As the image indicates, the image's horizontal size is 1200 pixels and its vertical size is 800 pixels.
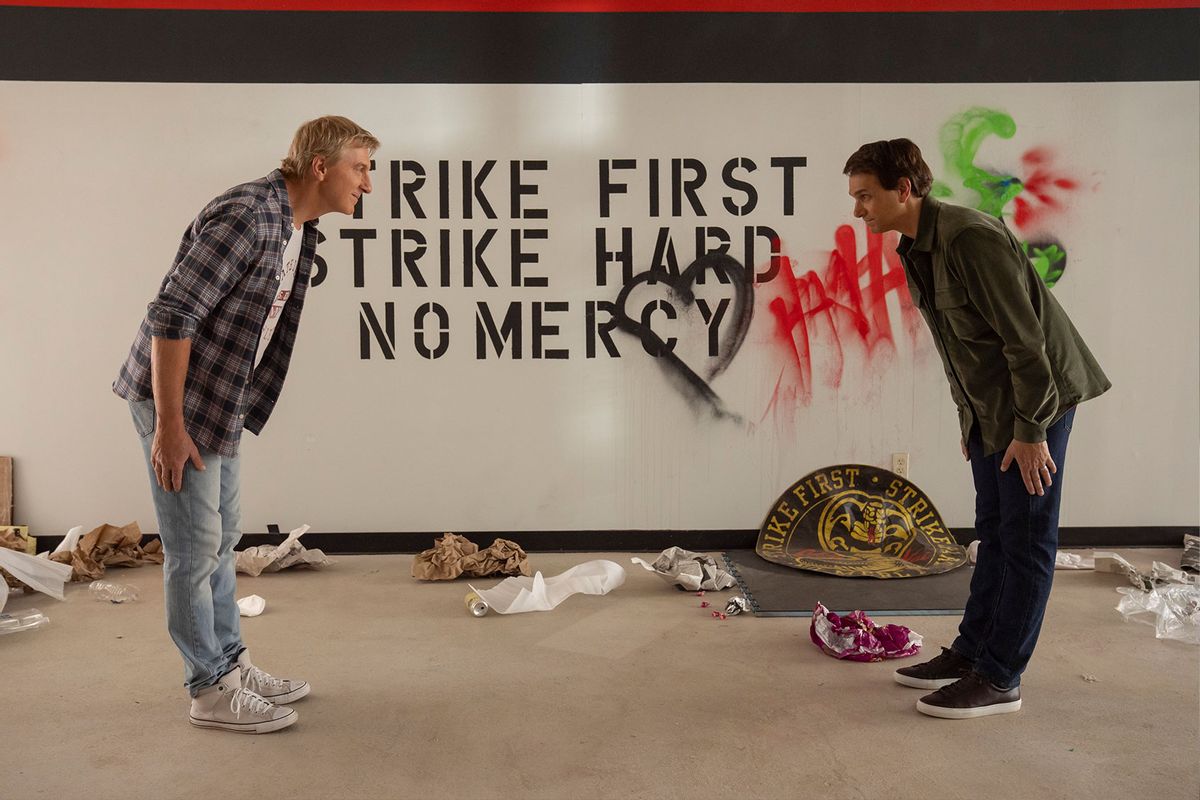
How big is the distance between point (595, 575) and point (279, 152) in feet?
7.46

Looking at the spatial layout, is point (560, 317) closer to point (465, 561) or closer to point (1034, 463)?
point (465, 561)

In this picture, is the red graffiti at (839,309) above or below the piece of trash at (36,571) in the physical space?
above

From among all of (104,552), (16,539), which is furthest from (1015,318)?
(16,539)

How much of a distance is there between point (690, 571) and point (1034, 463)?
1.68 metres

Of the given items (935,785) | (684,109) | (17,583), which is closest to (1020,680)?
(935,785)

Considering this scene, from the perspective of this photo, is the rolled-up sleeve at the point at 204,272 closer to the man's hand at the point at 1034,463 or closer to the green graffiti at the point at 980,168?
the man's hand at the point at 1034,463

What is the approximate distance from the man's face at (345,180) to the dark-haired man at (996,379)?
1220 millimetres

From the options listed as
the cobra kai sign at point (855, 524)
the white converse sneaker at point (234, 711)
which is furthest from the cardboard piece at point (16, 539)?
the cobra kai sign at point (855, 524)

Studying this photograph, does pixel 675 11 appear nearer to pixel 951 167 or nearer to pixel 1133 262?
pixel 951 167

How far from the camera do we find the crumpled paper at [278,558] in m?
3.95

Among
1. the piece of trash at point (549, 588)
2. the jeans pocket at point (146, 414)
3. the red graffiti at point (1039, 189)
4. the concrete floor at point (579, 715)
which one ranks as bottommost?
the concrete floor at point (579, 715)

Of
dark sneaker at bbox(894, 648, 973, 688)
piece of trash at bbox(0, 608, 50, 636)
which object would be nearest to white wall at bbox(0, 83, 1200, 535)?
piece of trash at bbox(0, 608, 50, 636)

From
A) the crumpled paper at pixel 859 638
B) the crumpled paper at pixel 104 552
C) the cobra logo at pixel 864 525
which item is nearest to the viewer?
the crumpled paper at pixel 859 638

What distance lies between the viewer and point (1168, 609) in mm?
3258
